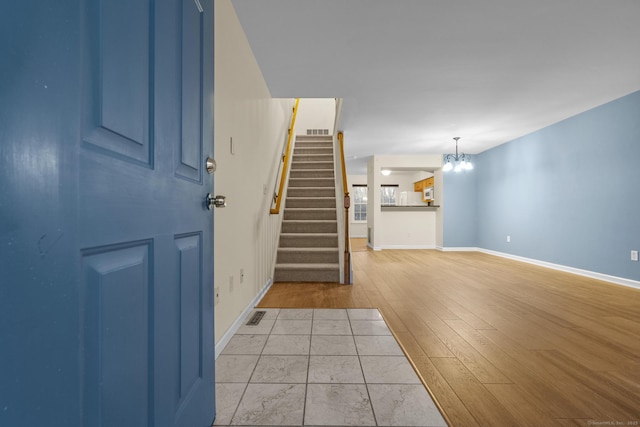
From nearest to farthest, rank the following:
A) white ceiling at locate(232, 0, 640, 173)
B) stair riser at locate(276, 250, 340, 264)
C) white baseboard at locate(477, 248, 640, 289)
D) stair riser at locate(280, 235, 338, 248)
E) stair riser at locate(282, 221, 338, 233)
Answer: white ceiling at locate(232, 0, 640, 173) → white baseboard at locate(477, 248, 640, 289) → stair riser at locate(276, 250, 340, 264) → stair riser at locate(280, 235, 338, 248) → stair riser at locate(282, 221, 338, 233)

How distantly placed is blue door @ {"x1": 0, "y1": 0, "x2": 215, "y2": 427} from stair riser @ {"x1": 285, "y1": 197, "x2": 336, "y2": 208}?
12.6 ft

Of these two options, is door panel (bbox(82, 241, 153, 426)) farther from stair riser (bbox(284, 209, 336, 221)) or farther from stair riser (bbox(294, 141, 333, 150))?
stair riser (bbox(294, 141, 333, 150))

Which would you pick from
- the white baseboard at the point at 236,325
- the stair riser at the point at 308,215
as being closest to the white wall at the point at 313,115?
the stair riser at the point at 308,215

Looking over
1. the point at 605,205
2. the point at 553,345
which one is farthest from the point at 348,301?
the point at 605,205

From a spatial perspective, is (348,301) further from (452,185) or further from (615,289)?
(452,185)

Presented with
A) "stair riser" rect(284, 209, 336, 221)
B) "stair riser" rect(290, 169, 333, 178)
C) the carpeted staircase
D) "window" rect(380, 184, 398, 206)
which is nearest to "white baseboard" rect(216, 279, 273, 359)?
the carpeted staircase

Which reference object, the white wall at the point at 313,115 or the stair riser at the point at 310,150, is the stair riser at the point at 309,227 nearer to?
the stair riser at the point at 310,150

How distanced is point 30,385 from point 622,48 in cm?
438

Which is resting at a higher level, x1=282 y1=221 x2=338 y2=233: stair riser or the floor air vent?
x1=282 y1=221 x2=338 y2=233: stair riser

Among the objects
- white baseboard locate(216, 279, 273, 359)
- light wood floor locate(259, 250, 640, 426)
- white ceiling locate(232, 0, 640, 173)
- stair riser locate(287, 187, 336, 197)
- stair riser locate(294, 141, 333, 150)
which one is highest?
stair riser locate(294, 141, 333, 150)

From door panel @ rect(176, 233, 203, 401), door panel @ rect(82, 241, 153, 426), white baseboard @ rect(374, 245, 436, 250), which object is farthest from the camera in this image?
white baseboard @ rect(374, 245, 436, 250)

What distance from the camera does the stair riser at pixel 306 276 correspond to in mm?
3725

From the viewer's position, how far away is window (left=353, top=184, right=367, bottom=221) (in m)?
10.7

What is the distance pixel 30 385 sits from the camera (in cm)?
41
